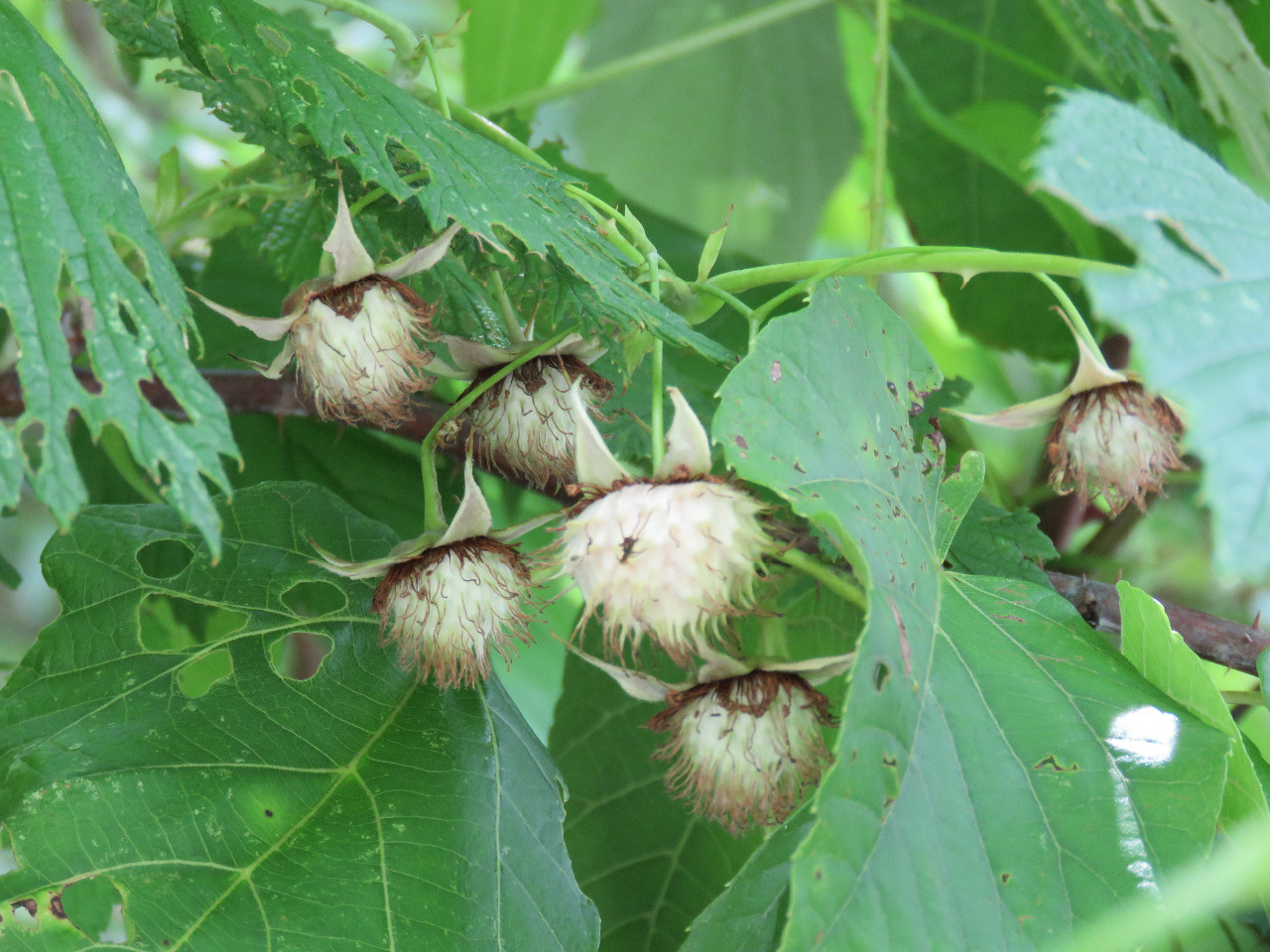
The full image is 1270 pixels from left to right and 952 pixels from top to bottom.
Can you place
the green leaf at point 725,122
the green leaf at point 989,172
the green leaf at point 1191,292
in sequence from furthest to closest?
the green leaf at point 725,122
the green leaf at point 989,172
the green leaf at point 1191,292

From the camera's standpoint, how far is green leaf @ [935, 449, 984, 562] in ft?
1.45

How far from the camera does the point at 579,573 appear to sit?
13.0 inches

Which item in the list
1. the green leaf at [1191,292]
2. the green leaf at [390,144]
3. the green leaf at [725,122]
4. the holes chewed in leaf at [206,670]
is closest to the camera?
the green leaf at [1191,292]

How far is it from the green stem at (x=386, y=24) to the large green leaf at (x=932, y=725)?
0.23m

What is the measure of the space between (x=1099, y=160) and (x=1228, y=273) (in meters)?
0.05

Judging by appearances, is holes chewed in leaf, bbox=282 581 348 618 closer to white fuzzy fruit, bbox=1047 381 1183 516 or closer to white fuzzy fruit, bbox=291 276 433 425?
white fuzzy fruit, bbox=291 276 433 425

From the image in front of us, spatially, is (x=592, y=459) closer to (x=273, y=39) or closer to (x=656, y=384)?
(x=656, y=384)

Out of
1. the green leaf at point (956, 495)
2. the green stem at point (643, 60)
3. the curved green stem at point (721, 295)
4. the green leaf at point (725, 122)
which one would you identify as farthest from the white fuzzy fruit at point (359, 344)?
the green leaf at point (725, 122)

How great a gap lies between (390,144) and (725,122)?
0.85 metres

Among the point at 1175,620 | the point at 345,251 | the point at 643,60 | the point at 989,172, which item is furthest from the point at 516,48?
the point at 1175,620

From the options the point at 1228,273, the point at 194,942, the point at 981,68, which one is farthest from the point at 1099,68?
the point at 194,942

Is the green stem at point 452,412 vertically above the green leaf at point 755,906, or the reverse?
the green stem at point 452,412

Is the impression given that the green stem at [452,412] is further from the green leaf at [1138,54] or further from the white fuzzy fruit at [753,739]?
the green leaf at [1138,54]

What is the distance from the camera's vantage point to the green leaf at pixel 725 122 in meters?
1.14
